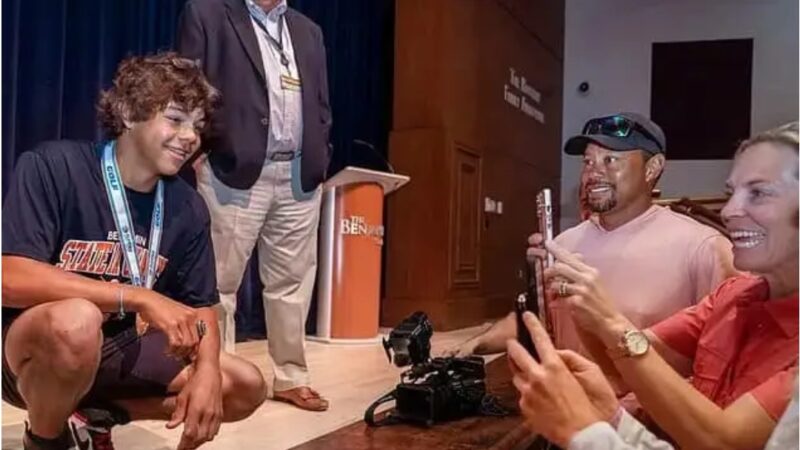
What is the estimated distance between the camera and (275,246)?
2.57 meters

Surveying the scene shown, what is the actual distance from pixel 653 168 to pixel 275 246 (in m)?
1.11

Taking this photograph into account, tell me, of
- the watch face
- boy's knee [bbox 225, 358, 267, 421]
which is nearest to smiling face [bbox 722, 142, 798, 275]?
the watch face

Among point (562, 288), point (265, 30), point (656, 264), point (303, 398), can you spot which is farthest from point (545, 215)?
point (265, 30)

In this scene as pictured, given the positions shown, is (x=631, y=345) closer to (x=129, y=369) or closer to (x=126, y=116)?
(x=129, y=369)

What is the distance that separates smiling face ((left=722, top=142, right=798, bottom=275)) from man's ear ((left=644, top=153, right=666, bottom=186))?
99cm

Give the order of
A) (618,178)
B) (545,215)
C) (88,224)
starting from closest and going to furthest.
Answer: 1. (545,215)
2. (88,224)
3. (618,178)

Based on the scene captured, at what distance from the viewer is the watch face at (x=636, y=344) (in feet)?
3.39

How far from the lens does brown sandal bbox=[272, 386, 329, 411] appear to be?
248cm

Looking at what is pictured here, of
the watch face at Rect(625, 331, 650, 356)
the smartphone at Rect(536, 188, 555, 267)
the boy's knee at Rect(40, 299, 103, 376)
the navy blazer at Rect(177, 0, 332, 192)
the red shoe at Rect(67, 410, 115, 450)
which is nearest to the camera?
the watch face at Rect(625, 331, 650, 356)

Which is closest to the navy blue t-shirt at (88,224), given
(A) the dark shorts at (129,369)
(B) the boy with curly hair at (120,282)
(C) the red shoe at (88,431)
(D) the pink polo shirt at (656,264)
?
(B) the boy with curly hair at (120,282)

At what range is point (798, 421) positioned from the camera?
2.57ft

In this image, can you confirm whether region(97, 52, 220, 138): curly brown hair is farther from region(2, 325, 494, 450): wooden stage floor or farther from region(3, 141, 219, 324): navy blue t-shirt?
region(2, 325, 494, 450): wooden stage floor

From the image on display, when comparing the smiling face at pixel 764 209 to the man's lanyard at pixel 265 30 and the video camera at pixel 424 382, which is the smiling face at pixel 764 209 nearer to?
the video camera at pixel 424 382

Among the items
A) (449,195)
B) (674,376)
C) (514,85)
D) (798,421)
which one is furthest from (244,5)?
(514,85)
